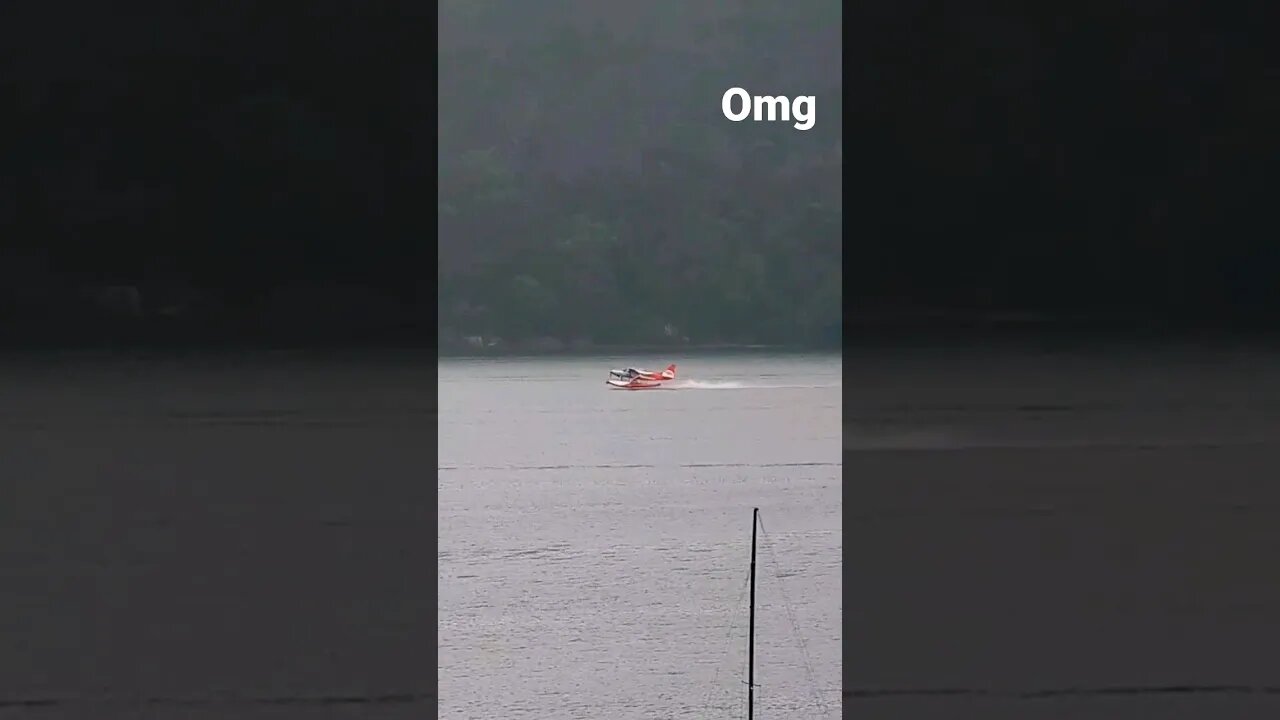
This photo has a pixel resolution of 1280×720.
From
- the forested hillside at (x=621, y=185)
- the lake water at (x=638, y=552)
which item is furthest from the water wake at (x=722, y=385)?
the forested hillside at (x=621, y=185)

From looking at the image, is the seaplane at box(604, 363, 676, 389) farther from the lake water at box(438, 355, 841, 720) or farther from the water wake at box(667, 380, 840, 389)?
the water wake at box(667, 380, 840, 389)

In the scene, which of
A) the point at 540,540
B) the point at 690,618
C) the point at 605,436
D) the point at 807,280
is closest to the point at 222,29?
the point at 690,618

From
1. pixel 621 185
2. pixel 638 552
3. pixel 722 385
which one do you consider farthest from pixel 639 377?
pixel 638 552

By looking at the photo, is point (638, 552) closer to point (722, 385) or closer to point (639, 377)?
point (639, 377)

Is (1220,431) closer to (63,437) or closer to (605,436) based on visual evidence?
(605,436)

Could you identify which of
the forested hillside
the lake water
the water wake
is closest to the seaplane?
the lake water
